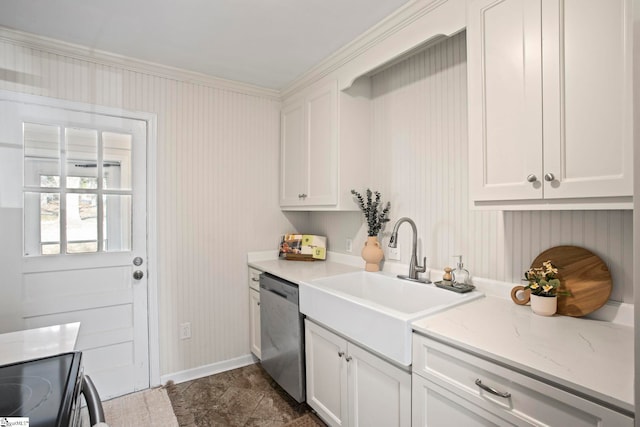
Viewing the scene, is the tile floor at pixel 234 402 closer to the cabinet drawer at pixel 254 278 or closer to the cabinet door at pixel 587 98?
the cabinet drawer at pixel 254 278

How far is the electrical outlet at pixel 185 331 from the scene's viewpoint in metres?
2.50

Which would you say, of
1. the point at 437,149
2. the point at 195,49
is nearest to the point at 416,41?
the point at 437,149

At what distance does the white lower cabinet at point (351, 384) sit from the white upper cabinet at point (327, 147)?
3.06 ft

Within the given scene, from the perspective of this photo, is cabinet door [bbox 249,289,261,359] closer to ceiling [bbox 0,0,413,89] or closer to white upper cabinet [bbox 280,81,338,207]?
white upper cabinet [bbox 280,81,338,207]

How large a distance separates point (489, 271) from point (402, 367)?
712 mm

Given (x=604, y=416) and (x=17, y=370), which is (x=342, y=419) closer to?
(x=604, y=416)

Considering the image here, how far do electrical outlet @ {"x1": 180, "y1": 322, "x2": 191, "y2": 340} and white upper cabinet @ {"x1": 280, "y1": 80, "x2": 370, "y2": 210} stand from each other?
49.5 inches

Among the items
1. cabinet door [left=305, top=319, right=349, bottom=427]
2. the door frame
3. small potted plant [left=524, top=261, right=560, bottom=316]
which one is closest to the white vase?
small potted plant [left=524, top=261, right=560, bottom=316]

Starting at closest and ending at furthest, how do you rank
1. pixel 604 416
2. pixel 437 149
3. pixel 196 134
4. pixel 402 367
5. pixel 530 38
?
pixel 604 416 < pixel 530 38 < pixel 402 367 < pixel 437 149 < pixel 196 134

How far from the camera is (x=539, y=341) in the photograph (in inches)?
42.9

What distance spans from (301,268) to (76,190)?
5.27 ft

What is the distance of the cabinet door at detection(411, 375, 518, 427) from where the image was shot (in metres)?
1.06

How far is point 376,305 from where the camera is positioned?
1460mm

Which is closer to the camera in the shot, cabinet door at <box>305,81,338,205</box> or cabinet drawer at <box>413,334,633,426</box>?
cabinet drawer at <box>413,334,633,426</box>
